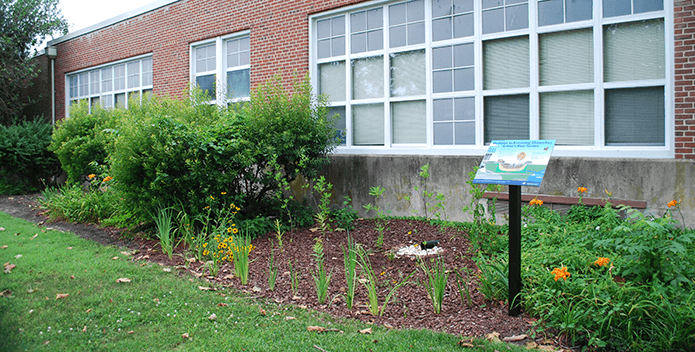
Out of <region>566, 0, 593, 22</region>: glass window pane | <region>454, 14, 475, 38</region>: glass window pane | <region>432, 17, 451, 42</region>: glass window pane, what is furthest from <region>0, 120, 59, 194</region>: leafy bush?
<region>566, 0, 593, 22</region>: glass window pane

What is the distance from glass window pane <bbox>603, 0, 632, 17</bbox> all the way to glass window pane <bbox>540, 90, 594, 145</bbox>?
1016mm

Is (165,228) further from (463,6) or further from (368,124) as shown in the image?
(463,6)

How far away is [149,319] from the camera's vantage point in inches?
148

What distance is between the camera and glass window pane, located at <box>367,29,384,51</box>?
8.10m

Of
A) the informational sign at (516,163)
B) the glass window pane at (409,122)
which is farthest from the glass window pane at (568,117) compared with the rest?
the informational sign at (516,163)

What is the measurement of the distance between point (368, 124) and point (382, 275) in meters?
4.02

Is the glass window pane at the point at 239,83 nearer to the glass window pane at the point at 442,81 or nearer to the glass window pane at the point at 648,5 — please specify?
the glass window pane at the point at 442,81

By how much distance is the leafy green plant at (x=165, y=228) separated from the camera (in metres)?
5.77

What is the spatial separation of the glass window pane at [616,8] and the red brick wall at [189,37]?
12.9 ft

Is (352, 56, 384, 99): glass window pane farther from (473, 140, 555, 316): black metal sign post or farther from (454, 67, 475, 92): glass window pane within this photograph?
(473, 140, 555, 316): black metal sign post

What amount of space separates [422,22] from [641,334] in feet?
19.2

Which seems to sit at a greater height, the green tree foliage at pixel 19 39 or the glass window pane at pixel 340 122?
the green tree foliage at pixel 19 39

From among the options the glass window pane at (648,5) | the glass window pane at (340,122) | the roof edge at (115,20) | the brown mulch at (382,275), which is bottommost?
the brown mulch at (382,275)

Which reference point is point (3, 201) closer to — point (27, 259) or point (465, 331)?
point (27, 259)
